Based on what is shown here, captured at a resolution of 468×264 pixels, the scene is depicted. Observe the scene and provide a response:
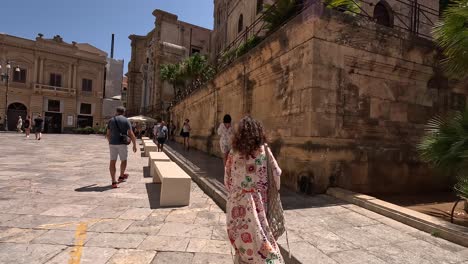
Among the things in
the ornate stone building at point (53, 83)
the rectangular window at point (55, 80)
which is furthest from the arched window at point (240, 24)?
the rectangular window at point (55, 80)

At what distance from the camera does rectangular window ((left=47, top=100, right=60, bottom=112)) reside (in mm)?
39531

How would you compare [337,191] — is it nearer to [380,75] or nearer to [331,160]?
[331,160]

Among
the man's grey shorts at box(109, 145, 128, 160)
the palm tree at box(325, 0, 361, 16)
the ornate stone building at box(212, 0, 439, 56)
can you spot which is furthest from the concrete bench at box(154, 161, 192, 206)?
the ornate stone building at box(212, 0, 439, 56)

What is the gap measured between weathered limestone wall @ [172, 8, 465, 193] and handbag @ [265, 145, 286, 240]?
347 cm

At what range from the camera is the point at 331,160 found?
5977mm

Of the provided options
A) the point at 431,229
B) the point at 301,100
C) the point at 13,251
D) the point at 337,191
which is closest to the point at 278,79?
the point at 301,100

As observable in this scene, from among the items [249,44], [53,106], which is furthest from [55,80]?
[249,44]

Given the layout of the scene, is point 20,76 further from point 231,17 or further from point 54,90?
point 231,17

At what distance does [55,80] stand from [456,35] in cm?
4598

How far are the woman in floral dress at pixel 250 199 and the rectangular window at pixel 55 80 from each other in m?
45.7

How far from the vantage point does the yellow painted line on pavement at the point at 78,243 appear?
287cm

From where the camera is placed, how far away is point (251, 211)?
2.38m

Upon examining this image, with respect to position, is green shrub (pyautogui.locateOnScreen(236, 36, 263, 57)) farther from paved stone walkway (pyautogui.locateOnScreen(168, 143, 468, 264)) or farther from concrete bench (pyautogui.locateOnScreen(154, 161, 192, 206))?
paved stone walkway (pyautogui.locateOnScreen(168, 143, 468, 264))

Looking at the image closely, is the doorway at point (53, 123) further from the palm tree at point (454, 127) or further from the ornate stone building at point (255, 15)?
the palm tree at point (454, 127)
